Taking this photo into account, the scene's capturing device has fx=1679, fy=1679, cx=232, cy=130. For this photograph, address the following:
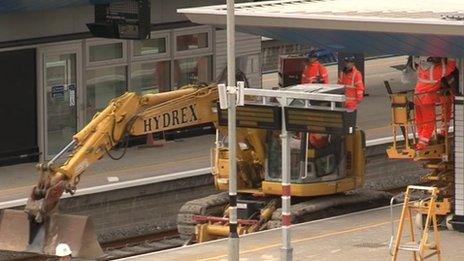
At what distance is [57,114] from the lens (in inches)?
1409

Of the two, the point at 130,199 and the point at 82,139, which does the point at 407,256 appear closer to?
the point at 82,139

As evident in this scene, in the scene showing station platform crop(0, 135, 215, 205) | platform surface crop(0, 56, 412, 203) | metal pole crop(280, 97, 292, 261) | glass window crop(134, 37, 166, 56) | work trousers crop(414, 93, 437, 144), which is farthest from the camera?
glass window crop(134, 37, 166, 56)

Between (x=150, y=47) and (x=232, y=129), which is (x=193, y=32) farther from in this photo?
(x=232, y=129)

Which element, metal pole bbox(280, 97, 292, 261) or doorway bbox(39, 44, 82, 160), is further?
doorway bbox(39, 44, 82, 160)

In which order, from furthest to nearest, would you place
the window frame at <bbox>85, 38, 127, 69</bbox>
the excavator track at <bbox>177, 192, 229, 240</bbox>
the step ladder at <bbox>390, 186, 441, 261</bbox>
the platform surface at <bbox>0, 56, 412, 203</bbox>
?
the window frame at <bbox>85, 38, 127, 69</bbox> < the platform surface at <bbox>0, 56, 412, 203</bbox> < the excavator track at <bbox>177, 192, 229, 240</bbox> < the step ladder at <bbox>390, 186, 441, 261</bbox>

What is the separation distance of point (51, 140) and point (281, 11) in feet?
29.1

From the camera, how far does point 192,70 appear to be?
3903 cm

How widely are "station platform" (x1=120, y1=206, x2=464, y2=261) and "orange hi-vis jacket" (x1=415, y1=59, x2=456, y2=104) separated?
81.0 inches

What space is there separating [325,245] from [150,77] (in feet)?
45.5

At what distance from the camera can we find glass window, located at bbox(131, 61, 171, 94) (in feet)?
124

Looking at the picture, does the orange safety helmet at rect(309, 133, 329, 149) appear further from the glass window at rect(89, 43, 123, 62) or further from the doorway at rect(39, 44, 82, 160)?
the glass window at rect(89, 43, 123, 62)

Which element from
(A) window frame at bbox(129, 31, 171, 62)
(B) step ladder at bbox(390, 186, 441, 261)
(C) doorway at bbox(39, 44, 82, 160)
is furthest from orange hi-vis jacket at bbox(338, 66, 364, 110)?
(A) window frame at bbox(129, 31, 171, 62)

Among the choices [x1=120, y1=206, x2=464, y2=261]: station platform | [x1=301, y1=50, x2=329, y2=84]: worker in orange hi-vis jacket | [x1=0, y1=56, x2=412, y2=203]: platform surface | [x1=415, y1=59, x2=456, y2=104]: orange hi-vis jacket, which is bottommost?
[x1=0, y1=56, x2=412, y2=203]: platform surface

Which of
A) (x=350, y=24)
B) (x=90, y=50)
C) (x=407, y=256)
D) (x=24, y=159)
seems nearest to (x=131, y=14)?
(x=90, y=50)
